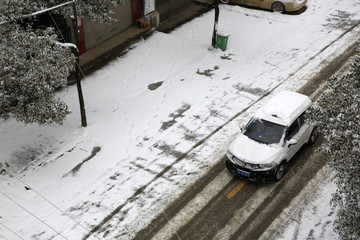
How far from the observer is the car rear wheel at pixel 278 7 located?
81.5ft

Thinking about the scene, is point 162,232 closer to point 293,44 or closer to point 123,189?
point 123,189

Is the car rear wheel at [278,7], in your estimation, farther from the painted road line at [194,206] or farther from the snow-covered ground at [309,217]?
the painted road line at [194,206]

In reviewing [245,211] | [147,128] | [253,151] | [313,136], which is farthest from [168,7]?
[245,211]

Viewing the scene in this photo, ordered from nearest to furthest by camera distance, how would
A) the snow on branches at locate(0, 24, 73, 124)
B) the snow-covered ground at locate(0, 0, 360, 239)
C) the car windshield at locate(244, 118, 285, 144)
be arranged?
the snow on branches at locate(0, 24, 73, 124)
the snow-covered ground at locate(0, 0, 360, 239)
the car windshield at locate(244, 118, 285, 144)

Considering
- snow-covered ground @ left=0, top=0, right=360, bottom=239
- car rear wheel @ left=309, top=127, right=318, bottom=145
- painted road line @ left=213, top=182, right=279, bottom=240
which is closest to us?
painted road line @ left=213, top=182, right=279, bottom=240

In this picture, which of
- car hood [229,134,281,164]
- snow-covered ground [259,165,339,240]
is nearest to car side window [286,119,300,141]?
car hood [229,134,281,164]

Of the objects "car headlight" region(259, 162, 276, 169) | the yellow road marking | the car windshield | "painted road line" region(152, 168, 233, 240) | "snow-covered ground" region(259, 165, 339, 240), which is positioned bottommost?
"painted road line" region(152, 168, 233, 240)

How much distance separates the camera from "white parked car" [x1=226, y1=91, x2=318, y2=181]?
1252 centimetres

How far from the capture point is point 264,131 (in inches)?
524

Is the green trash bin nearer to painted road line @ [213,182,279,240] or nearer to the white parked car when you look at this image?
the white parked car

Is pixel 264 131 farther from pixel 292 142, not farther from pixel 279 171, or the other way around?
pixel 279 171

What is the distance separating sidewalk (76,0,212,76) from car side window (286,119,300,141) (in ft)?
32.8

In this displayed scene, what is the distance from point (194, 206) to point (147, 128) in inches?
172

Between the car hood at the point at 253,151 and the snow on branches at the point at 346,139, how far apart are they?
3.07 m
